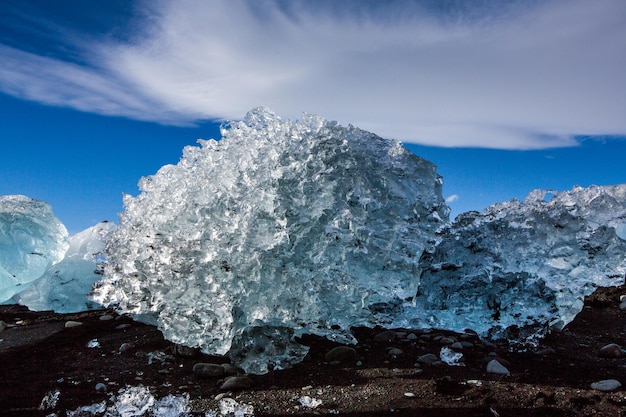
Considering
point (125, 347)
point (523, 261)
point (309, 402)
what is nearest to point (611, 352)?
point (523, 261)

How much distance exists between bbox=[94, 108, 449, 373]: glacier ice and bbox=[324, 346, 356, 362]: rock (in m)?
0.66

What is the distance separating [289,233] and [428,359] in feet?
8.45

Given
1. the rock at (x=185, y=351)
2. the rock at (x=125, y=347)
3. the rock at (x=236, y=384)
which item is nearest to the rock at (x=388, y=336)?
the rock at (x=236, y=384)

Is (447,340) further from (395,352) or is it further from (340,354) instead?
(340,354)

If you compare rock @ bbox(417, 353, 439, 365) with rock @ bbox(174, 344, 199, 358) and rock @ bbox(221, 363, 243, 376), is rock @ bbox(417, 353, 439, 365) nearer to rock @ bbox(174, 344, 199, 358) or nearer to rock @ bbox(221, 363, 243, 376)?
rock @ bbox(221, 363, 243, 376)

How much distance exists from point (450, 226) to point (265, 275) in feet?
8.33

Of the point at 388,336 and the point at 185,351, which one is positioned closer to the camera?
the point at 185,351

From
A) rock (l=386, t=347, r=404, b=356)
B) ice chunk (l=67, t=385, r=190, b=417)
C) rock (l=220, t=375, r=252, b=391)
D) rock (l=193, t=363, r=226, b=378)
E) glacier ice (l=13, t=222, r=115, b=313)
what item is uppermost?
glacier ice (l=13, t=222, r=115, b=313)

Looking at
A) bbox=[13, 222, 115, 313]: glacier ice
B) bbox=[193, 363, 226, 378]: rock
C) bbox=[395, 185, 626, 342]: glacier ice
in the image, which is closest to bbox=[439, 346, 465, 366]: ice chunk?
bbox=[395, 185, 626, 342]: glacier ice

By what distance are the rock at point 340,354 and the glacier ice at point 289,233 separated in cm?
66

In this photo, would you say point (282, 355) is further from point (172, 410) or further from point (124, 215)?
point (124, 215)

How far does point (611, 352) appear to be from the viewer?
796 centimetres

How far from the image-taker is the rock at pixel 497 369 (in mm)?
6965

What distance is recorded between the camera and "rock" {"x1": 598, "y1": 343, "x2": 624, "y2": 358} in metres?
7.95
